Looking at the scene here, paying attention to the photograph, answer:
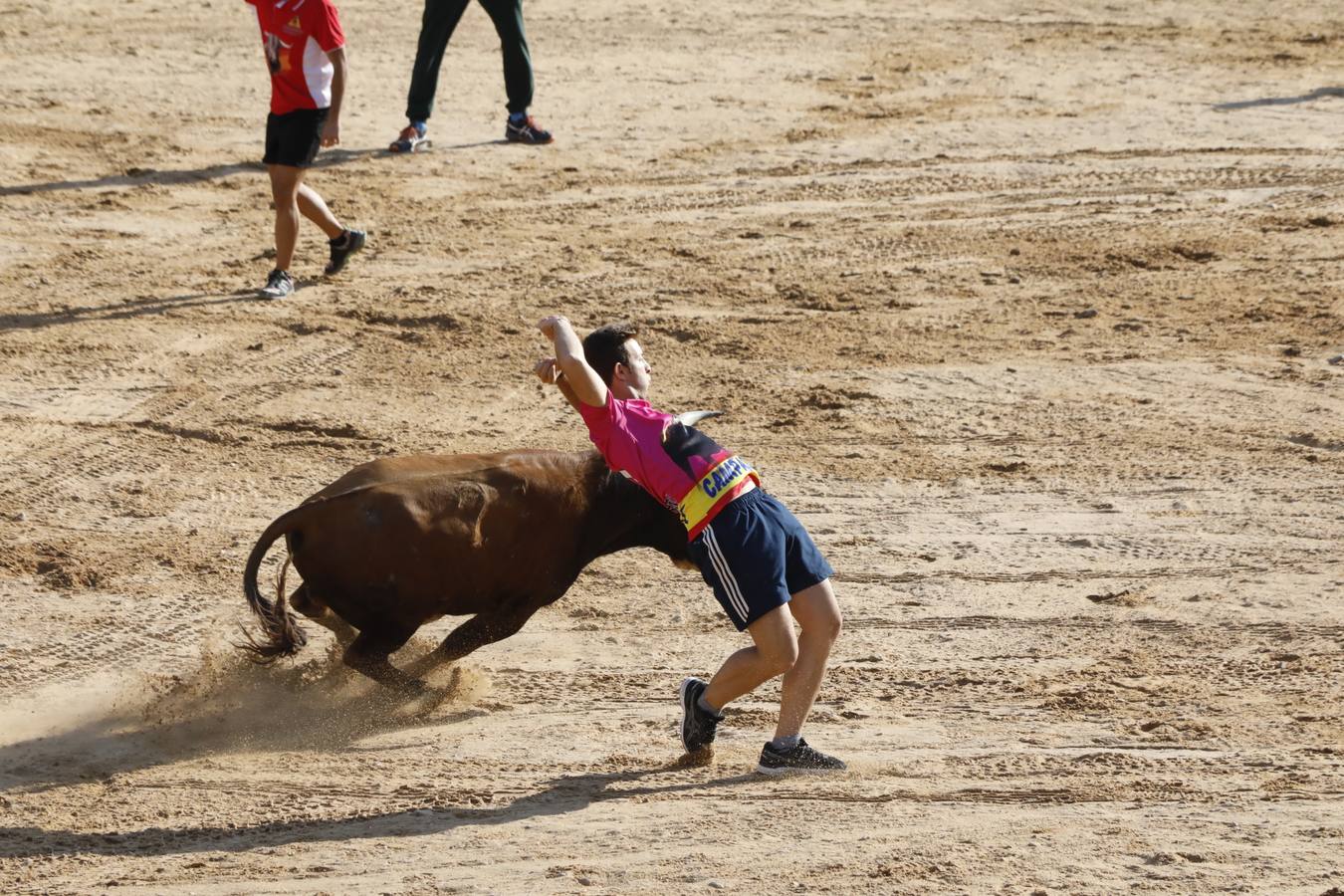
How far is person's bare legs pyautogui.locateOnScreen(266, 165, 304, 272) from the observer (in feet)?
32.0

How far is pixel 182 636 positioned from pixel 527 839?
2087mm

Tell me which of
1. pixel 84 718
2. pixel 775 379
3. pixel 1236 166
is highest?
pixel 1236 166

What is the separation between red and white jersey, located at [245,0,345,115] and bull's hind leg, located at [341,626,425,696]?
488cm

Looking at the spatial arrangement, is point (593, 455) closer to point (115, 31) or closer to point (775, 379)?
point (775, 379)

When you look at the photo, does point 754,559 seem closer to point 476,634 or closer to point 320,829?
point 476,634

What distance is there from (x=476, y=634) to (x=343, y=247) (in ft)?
16.0

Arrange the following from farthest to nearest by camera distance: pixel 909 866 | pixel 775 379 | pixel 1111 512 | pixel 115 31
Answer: pixel 115 31
pixel 775 379
pixel 1111 512
pixel 909 866

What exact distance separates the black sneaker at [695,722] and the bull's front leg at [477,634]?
0.79 meters

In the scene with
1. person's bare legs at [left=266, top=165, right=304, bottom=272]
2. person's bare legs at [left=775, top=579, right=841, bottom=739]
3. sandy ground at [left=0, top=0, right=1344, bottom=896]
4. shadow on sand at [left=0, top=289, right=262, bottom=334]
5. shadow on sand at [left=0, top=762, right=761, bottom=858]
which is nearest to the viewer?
shadow on sand at [left=0, top=762, right=761, bottom=858]

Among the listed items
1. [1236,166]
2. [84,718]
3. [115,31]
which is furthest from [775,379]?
[115,31]

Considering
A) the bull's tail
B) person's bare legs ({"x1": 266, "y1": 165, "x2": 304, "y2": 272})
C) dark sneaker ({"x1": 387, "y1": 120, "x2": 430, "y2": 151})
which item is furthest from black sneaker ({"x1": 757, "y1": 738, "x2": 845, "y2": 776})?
dark sneaker ({"x1": 387, "y1": 120, "x2": 430, "y2": 151})

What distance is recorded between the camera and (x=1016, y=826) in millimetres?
5098

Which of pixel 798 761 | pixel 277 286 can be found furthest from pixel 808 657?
pixel 277 286

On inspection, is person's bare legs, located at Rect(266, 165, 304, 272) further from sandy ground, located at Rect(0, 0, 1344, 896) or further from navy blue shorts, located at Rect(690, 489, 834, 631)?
navy blue shorts, located at Rect(690, 489, 834, 631)
